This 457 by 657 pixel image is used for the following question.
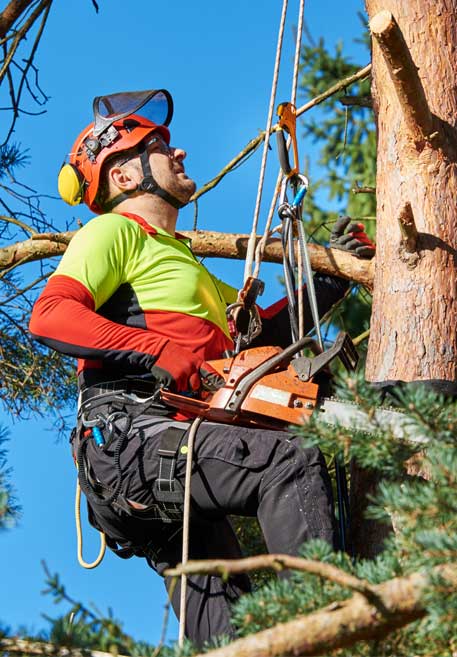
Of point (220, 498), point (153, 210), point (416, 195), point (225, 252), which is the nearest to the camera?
point (220, 498)

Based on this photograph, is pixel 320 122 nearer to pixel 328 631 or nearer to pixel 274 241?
pixel 274 241

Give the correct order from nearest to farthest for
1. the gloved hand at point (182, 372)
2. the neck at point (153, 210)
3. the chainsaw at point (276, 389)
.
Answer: the chainsaw at point (276, 389) < the gloved hand at point (182, 372) < the neck at point (153, 210)

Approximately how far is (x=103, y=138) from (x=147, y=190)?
0.35m

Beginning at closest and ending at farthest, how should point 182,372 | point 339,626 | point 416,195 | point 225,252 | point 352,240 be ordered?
1. point 339,626
2. point 182,372
3. point 416,195
4. point 352,240
5. point 225,252

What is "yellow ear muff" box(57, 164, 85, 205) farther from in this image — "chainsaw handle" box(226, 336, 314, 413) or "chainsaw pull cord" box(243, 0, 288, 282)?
"chainsaw handle" box(226, 336, 314, 413)

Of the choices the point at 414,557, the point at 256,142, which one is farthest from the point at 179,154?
the point at 414,557

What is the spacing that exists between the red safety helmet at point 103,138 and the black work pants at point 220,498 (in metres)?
1.31

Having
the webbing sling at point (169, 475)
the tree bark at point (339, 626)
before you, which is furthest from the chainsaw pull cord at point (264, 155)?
the tree bark at point (339, 626)

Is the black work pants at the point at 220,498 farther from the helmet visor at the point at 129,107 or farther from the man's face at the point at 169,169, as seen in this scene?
the helmet visor at the point at 129,107

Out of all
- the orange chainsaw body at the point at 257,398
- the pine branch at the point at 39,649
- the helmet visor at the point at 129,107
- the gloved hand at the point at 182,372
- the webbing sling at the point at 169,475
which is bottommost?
the pine branch at the point at 39,649

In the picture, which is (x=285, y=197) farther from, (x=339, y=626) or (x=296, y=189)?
(x=339, y=626)

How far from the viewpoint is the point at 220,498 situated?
303cm

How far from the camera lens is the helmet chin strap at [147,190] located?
4.08 meters

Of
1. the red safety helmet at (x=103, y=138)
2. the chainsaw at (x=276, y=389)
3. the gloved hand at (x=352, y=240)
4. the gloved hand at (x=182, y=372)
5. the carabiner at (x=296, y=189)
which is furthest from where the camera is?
the gloved hand at (x=352, y=240)
